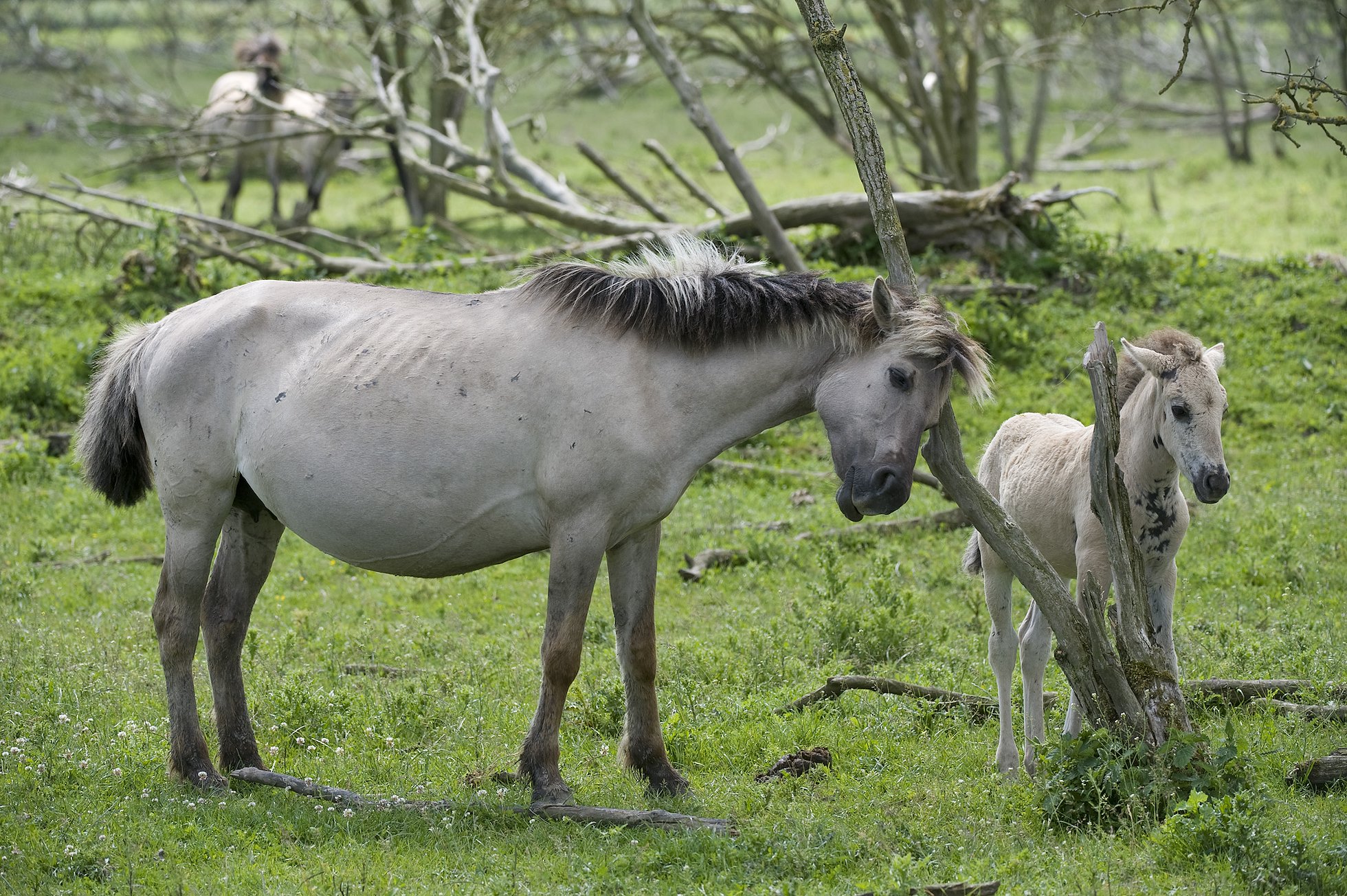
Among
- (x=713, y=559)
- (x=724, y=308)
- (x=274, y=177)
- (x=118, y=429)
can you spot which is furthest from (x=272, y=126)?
(x=724, y=308)

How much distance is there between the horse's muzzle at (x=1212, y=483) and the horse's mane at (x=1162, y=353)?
524mm

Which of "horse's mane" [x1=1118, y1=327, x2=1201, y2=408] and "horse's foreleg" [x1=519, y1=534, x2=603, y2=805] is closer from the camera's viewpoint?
"horse's foreleg" [x1=519, y1=534, x2=603, y2=805]

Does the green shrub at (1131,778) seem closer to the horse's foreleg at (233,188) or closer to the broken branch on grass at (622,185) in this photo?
the broken branch on grass at (622,185)

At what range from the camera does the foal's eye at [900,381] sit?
5238 millimetres

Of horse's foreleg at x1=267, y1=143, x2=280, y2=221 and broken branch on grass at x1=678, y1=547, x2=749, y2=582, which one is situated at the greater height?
horse's foreleg at x1=267, y1=143, x2=280, y2=221

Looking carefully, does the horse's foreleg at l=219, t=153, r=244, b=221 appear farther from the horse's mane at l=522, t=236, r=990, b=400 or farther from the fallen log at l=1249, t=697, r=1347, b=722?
the fallen log at l=1249, t=697, r=1347, b=722

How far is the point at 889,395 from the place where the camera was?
5.25m

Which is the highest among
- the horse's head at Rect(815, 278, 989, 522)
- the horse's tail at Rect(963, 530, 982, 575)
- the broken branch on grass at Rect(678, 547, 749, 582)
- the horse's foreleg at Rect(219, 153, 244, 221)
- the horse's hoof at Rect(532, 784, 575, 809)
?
the horse's head at Rect(815, 278, 989, 522)

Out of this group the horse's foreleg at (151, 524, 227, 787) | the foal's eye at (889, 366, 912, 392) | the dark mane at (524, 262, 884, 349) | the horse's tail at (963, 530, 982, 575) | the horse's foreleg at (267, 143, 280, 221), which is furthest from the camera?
the horse's foreleg at (267, 143, 280, 221)

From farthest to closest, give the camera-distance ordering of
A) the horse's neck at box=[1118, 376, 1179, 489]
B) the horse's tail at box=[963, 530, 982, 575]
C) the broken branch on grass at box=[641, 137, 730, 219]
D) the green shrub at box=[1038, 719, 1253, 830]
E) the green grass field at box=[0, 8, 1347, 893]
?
the broken branch on grass at box=[641, 137, 730, 219]
the horse's tail at box=[963, 530, 982, 575]
the horse's neck at box=[1118, 376, 1179, 489]
the green shrub at box=[1038, 719, 1253, 830]
the green grass field at box=[0, 8, 1347, 893]

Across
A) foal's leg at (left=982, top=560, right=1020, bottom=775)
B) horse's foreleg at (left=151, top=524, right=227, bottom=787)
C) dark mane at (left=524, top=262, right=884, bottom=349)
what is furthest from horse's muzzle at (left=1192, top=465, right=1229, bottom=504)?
horse's foreleg at (left=151, top=524, right=227, bottom=787)

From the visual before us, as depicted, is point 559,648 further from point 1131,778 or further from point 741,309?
point 1131,778

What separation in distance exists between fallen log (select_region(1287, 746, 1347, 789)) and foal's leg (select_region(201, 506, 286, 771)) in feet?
15.7

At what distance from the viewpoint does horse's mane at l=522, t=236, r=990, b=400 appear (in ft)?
17.4
